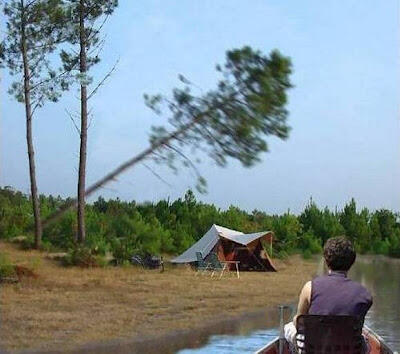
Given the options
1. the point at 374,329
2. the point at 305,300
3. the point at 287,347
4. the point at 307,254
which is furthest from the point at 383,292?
the point at 305,300

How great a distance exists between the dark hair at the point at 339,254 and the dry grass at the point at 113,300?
5.16 meters

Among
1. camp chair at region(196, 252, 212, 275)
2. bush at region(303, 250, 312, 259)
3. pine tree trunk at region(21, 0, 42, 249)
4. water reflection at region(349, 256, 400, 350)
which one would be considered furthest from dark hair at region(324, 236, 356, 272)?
bush at region(303, 250, 312, 259)

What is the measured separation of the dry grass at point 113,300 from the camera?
9.23 m

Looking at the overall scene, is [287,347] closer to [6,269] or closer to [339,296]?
[339,296]

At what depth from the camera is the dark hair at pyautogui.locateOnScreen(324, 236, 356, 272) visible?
3.43 meters

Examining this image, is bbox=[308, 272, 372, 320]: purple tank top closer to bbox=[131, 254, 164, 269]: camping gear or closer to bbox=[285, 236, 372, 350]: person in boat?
bbox=[285, 236, 372, 350]: person in boat

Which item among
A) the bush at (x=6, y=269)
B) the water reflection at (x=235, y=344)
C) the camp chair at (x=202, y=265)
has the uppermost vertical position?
the camp chair at (x=202, y=265)

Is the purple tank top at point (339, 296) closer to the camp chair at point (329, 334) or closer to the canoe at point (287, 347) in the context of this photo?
the camp chair at point (329, 334)

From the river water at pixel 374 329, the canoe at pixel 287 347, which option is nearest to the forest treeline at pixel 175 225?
the river water at pixel 374 329


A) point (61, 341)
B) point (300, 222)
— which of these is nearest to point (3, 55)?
point (61, 341)

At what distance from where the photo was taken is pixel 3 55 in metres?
12.8

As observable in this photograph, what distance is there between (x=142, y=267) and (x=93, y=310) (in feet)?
24.5

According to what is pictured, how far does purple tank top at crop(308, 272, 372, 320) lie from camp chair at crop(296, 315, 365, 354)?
5 centimetres

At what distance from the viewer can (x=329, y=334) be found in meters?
3.42
